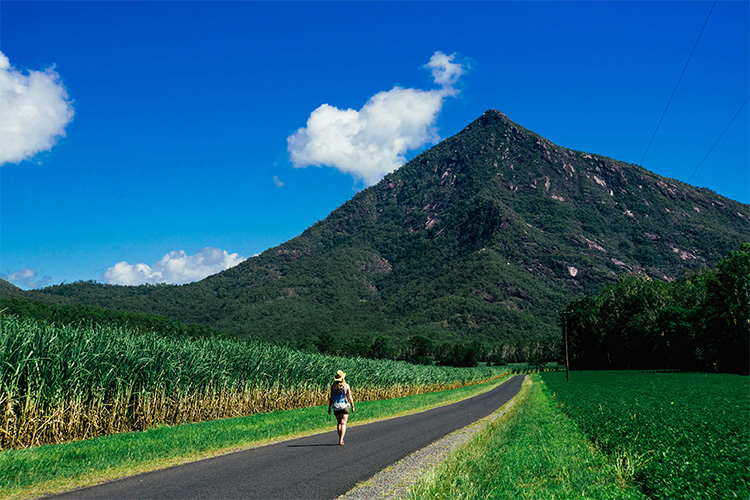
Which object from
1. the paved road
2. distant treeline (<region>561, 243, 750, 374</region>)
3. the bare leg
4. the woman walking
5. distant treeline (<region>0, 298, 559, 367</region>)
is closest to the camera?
the paved road

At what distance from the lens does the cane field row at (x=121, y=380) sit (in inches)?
459

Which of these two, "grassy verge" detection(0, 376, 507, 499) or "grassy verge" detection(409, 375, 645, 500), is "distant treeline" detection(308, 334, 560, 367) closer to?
"grassy verge" detection(0, 376, 507, 499)

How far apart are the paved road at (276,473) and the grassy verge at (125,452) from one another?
0.58 meters

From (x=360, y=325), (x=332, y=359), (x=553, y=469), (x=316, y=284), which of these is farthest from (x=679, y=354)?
(x=316, y=284)

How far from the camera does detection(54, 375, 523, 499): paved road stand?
7738 millimetres

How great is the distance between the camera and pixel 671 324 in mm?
72875

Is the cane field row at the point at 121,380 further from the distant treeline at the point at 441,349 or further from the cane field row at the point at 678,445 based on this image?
the distant treeline at the point at 441,349

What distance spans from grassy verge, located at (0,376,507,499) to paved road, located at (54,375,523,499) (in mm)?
584

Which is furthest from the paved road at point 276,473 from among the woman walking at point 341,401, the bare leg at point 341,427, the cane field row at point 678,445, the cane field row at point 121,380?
the cane field row at point 678,445

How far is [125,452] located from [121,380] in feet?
14.9

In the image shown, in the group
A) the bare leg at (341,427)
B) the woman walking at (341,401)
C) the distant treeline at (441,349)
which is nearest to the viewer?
the bare leg at (341,427)

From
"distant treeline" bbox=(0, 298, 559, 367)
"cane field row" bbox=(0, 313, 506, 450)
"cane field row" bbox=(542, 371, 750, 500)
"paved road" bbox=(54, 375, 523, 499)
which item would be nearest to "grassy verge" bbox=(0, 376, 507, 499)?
"paved road" bbox=(54, 375, 523, 499)

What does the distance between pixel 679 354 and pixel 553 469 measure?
269 ft

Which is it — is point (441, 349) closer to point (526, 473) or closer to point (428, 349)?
point (428, 349)
